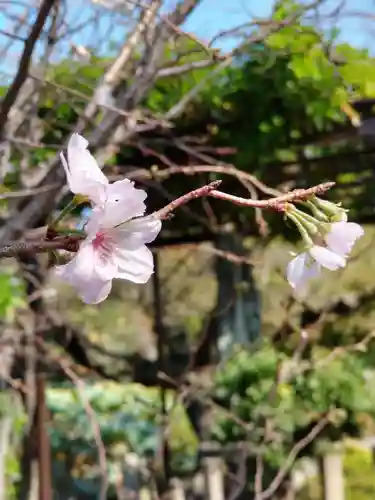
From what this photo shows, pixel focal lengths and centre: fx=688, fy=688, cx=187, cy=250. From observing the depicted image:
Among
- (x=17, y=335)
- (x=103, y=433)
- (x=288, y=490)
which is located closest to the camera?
(x=17, y=335)

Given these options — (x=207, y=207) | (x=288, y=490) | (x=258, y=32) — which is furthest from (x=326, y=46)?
(x=288, y=490)

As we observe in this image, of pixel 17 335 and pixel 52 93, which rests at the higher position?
pixel 52 93

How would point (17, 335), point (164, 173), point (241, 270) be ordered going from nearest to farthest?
point (164, 173) < point (17, 335) < point (241, 270)

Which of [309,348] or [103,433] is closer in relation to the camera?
[309,348]

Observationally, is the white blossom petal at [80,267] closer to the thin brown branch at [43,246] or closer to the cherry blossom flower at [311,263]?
the thin brown branch at [43,246]

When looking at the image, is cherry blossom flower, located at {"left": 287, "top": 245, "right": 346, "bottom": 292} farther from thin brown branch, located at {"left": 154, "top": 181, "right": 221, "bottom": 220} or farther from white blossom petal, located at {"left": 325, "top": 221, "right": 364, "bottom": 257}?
thin brown branch, located at {"left": 154, "top": 181, "right": 221, "bottom": 220}

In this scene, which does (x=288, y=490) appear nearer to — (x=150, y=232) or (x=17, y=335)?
(x=17, y=335)

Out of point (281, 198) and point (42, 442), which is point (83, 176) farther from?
point (42, 442)

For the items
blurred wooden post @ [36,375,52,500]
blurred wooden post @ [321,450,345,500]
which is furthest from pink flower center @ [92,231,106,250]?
blurred wooden post @ [321,450,345,500]
